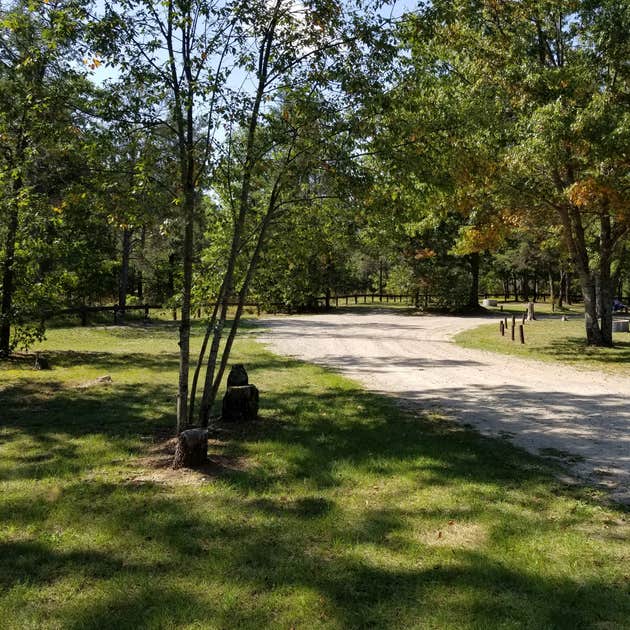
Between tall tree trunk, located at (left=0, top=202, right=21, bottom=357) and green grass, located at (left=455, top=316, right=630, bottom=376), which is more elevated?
tall tree trunk, located at (left=0, top=202, right=21, bottom=357)

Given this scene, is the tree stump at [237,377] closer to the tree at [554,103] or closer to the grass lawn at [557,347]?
the tree at [554,103]

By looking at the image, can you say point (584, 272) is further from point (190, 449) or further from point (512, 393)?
point (190, 449)

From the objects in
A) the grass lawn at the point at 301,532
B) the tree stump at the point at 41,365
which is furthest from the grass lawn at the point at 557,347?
the tree stump at the point at 41,365

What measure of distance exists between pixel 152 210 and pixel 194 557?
14.5ft

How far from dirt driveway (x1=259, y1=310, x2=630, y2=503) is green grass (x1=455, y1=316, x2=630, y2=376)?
2.82 feet

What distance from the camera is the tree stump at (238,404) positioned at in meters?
8.33

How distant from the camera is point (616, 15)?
1372 cm

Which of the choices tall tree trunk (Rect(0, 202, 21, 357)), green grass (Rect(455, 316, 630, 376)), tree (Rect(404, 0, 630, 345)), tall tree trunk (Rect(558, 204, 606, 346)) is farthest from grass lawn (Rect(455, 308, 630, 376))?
tall tree trunk (Rect(0, 202, 21, 357))

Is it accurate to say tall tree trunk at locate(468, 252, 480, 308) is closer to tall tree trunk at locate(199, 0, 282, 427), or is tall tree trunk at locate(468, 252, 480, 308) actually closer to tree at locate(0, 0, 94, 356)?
tree at locate(0, 0, 94, 356)

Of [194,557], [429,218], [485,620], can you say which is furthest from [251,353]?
[485,620]

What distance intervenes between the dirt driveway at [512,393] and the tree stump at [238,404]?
3.30m

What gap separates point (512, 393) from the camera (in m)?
10.4

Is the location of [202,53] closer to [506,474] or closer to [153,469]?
[153,469]

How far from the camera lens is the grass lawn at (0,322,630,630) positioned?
3.47 metres
